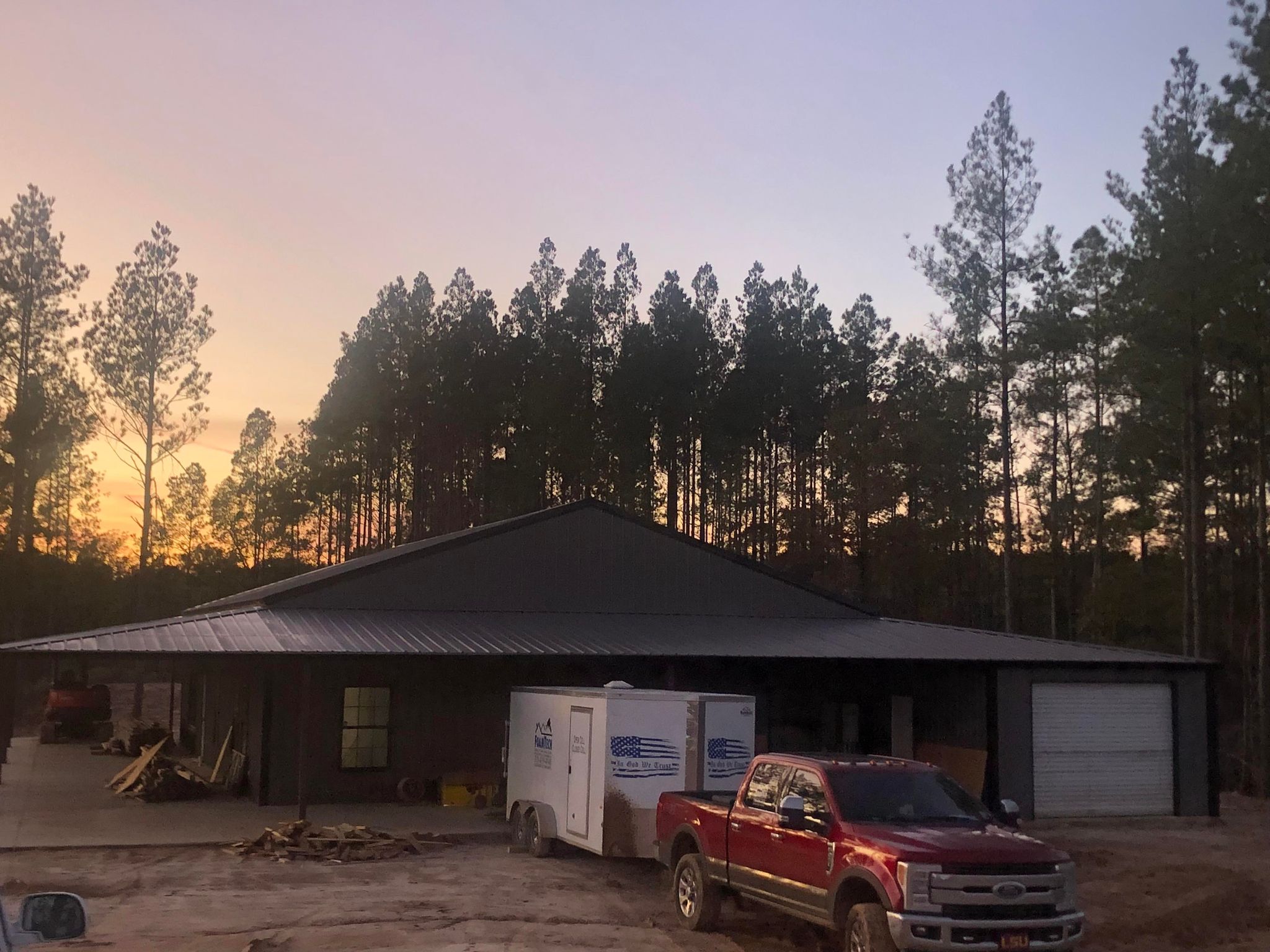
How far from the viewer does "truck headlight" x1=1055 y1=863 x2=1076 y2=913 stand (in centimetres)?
936

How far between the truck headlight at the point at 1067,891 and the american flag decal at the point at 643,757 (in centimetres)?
627

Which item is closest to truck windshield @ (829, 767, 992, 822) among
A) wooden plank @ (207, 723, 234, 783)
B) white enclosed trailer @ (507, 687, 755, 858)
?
white enclosed trailer @ (507, 687, 755, 858)

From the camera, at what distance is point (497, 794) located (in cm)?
2233

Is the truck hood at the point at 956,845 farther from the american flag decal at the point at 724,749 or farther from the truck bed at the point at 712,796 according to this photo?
the american flag decal at the point at 724,749

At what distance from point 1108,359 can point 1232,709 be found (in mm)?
22086

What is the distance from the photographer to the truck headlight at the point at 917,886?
9.05 meters

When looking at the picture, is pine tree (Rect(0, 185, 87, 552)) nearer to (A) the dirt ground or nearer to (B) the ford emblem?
(A) the dirt ground

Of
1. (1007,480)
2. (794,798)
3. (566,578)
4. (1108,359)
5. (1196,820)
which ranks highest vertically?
(1108,359)

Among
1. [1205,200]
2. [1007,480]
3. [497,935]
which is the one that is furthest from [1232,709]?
[497,935]

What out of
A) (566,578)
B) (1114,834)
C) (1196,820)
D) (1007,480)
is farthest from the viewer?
(1007,480)

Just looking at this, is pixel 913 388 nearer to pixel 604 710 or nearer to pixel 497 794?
pixel 497 794

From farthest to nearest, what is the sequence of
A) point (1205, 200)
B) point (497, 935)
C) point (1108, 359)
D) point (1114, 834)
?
point (1108, 359) → point (1205, 200) → point (1114, 834) → point (497, 935)

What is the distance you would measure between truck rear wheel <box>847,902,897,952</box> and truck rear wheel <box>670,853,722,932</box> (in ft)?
7.34

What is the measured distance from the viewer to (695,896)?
11828 millimetres
